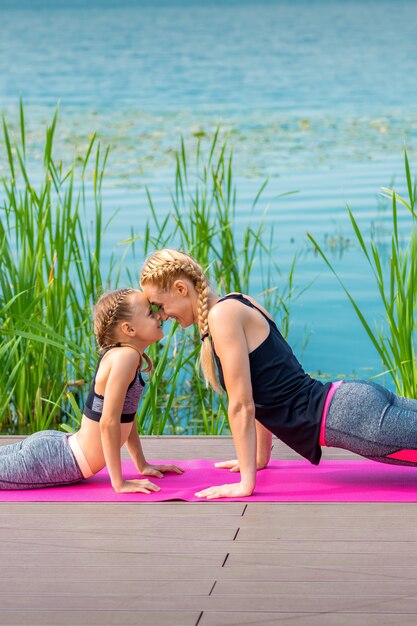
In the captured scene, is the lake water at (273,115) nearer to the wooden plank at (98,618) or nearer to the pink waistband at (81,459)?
the pink waistband at (81,459)

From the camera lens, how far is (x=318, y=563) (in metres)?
2.48

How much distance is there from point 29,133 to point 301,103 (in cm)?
561

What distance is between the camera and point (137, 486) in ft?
9.97

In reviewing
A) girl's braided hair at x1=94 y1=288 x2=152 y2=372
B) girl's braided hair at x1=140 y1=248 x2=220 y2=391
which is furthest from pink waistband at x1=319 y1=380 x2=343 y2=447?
girl's braided hair at x1=94 y1=288 x2=152 y2=372

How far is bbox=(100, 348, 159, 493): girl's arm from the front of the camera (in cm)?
300

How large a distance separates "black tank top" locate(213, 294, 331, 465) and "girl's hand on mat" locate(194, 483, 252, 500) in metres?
0.23

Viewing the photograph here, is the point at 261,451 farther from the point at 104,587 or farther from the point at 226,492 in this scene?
the point at 104,587

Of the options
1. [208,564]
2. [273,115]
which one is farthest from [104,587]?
[273,115]

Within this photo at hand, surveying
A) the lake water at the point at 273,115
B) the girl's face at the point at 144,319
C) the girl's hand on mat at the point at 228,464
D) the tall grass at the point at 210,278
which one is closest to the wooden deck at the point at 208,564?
the girl's hand on mat at the point at 228,464

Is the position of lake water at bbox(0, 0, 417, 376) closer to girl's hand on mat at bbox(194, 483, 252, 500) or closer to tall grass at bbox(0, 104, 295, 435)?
tall grass at bbox(0, 104, 295, 435)

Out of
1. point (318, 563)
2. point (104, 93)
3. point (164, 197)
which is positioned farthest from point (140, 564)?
point (104, 93)

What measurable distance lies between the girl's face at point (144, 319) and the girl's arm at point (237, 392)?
0.19m

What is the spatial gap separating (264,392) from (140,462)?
438 millimetres

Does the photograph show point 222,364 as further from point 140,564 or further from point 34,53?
point 34,53
